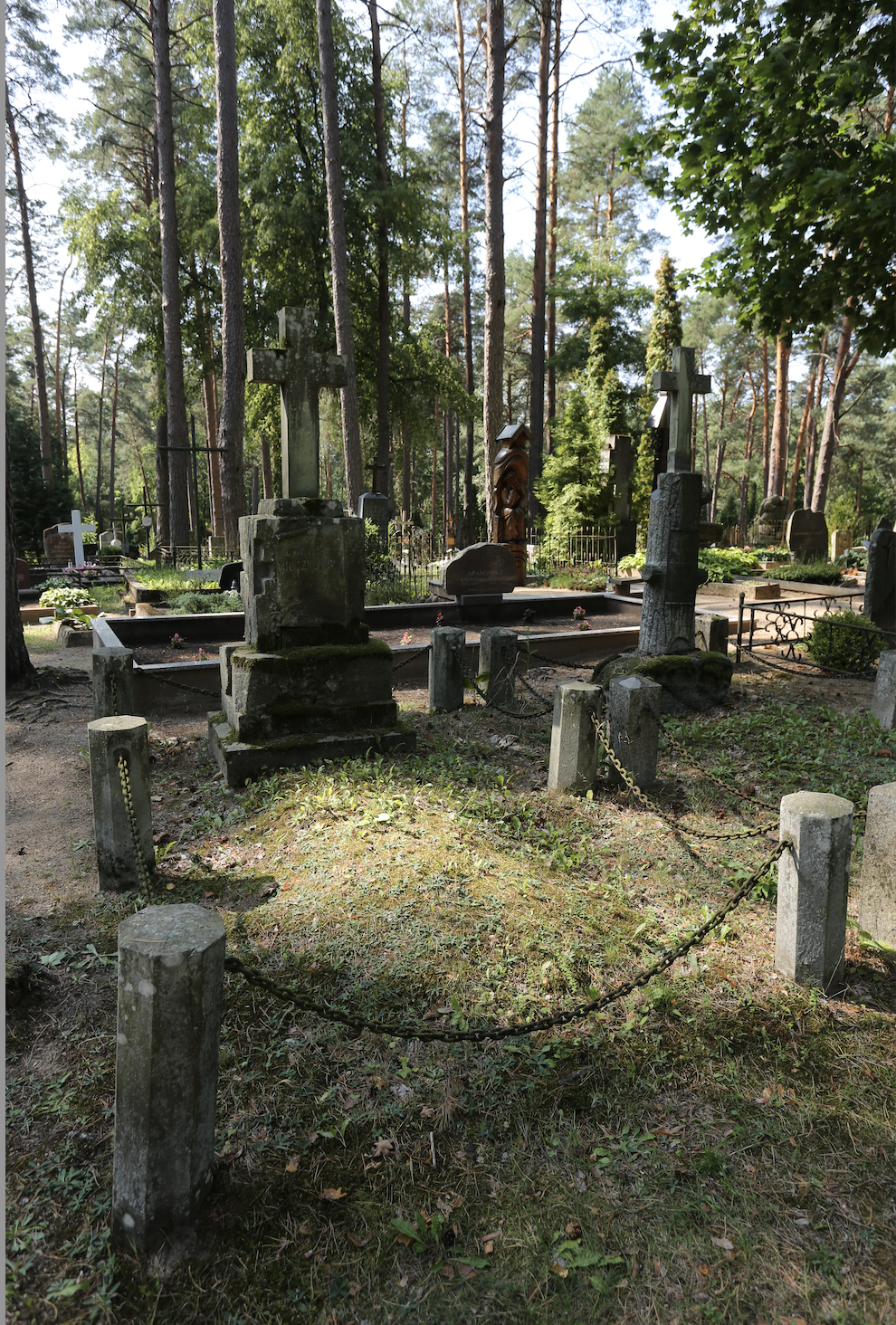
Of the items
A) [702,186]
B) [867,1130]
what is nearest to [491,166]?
[702,186]

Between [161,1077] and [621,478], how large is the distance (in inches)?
762

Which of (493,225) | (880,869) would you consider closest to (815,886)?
(880,869)

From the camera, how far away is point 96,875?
4422 millimetres

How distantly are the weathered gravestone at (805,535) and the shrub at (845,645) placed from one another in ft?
41.9

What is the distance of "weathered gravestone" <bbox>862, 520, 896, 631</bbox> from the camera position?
33.6ft

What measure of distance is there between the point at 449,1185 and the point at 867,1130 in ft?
4.60

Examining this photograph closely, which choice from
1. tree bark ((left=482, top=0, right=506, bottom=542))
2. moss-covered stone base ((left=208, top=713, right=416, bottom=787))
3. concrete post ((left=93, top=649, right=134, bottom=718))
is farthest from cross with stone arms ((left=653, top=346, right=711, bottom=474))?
tree bark ((left=482, top=0, right=506, bottom=542))

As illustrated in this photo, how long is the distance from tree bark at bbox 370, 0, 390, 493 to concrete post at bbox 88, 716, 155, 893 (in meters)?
16.9

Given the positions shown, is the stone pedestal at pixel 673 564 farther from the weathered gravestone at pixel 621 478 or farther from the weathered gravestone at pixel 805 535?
the weathered gravestone at pixel 805 535

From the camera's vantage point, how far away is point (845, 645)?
349 inches

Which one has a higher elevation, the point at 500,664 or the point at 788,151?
the point at 788,151

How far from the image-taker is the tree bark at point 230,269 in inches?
546

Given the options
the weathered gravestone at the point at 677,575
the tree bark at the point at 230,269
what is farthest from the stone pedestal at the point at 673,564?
the tree bark at the point at 230,269

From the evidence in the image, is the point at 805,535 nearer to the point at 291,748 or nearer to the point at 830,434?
the point at 830,434
